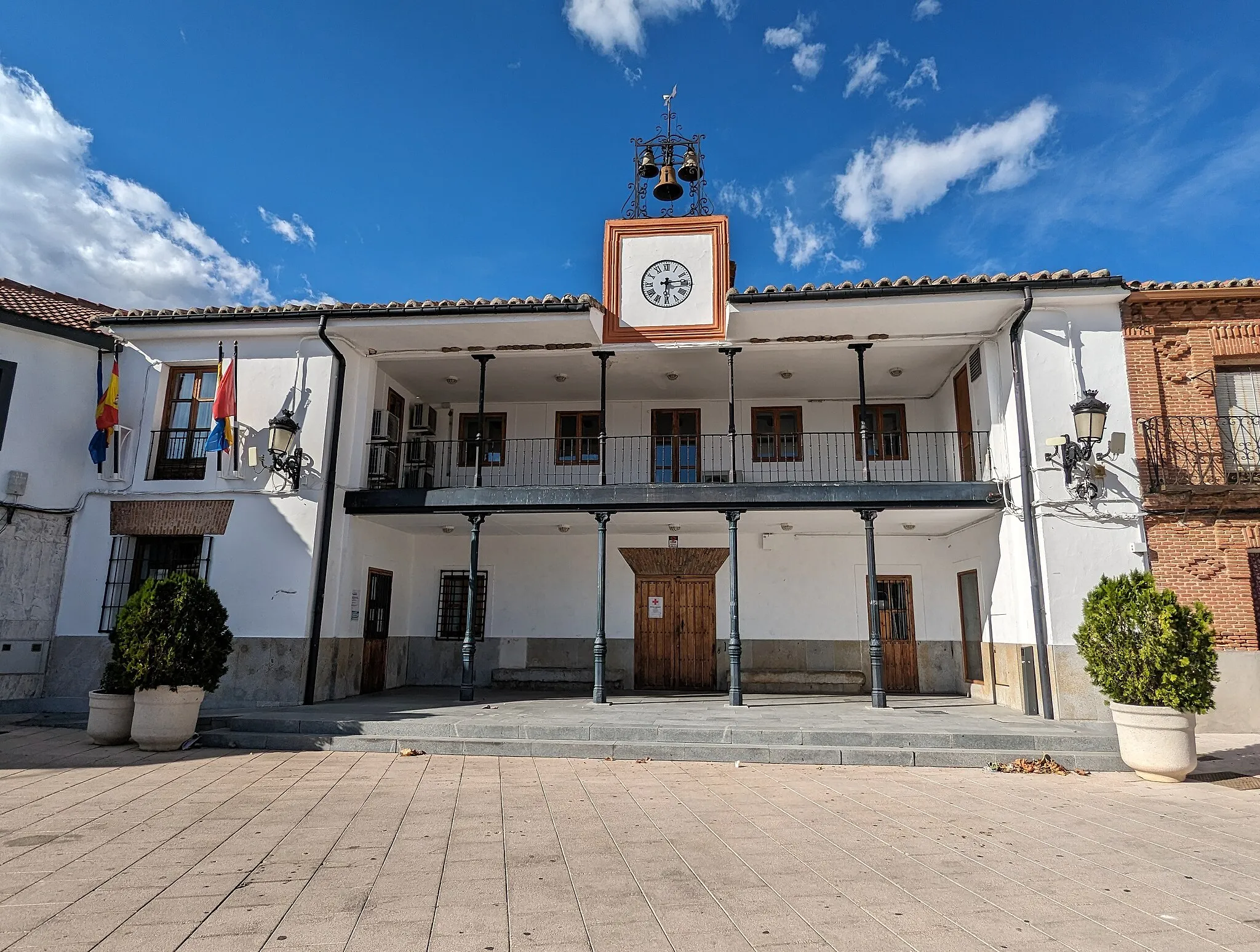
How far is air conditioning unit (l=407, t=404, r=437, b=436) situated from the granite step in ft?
21.0

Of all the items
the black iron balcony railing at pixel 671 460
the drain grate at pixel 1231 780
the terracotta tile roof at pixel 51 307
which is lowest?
the drain grate at pixel 1231 780

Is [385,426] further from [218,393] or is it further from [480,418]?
[218,393]

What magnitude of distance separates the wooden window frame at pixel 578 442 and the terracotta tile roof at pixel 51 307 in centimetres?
737

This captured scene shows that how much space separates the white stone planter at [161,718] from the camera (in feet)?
25.2

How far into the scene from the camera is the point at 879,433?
42.0ft

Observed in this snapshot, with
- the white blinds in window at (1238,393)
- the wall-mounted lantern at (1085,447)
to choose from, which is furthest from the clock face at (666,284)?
the white blinds in window at (1238,393)

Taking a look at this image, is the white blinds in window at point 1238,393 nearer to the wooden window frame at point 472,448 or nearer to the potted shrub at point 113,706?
the wooden window frame at point 472,448

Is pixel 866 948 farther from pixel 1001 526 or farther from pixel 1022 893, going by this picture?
pixel 1001 526

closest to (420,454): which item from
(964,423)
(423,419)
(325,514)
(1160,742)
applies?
(423,419)

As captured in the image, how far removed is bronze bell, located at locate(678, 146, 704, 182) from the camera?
1205 centimetres

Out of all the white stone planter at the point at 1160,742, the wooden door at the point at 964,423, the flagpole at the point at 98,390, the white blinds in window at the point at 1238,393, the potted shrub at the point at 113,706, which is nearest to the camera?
the white stone planter at the point at 1160,742

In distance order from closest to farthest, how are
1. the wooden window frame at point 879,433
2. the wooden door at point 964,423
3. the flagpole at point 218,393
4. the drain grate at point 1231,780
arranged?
the drain grate at point 1231,780
the flagpole at point 218,393
the wooden door at point 964,423
the wooden window frame at point 879,433

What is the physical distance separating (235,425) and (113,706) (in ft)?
14.3

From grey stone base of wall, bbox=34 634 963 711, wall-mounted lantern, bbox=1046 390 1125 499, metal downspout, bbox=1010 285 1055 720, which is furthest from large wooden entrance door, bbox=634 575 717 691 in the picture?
wall-mounted lantern, bbox=1046 390 1125 499
